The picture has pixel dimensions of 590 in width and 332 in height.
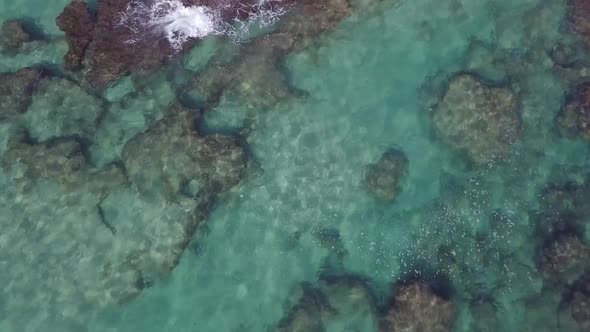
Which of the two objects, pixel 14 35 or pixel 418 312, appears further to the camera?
pixel 14 35

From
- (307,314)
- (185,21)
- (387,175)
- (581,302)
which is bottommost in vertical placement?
(581,302)

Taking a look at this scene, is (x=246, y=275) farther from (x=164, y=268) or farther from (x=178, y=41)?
(x=178, y=41)

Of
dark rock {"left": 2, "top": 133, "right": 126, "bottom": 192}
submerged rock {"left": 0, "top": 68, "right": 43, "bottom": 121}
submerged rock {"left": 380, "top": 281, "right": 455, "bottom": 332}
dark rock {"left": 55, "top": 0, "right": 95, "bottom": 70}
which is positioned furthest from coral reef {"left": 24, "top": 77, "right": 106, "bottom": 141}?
submerged rock {"left": 380, "top": 281, "right": 455, "bottom": 332}

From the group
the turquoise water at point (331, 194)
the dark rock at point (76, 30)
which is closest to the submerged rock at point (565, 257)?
the turquoise water at point (331, 194)

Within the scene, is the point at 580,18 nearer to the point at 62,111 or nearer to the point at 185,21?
the point at 185,21

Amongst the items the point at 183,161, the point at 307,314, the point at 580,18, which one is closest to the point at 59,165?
the point at 183,161

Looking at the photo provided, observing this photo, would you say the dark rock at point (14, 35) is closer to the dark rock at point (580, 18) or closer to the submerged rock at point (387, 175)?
the submerged rock at point (387, 175)

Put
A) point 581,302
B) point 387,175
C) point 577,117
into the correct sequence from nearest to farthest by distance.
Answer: point 581,302 < point 387,175 < point 577,117
